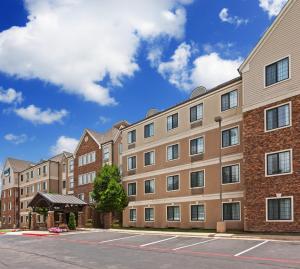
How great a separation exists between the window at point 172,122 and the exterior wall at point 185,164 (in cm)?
39

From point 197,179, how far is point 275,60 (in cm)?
1347

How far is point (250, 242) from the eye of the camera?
81.6ft

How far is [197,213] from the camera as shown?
39000 mm

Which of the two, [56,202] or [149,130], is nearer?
[149,130]

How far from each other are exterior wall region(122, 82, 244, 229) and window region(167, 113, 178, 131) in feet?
1.29

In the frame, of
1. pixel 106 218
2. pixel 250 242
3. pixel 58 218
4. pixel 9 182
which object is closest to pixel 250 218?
pixel 250 242

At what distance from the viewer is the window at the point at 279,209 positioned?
28672 millimetres

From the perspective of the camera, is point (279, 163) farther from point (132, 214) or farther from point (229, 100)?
point (132, 214)

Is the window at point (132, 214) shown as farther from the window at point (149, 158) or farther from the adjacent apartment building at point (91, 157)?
the adjacent apartment building at point (91, 157)

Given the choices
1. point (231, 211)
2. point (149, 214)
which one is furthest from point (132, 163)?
point (231, 211)

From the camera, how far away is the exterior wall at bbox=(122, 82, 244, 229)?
118ft

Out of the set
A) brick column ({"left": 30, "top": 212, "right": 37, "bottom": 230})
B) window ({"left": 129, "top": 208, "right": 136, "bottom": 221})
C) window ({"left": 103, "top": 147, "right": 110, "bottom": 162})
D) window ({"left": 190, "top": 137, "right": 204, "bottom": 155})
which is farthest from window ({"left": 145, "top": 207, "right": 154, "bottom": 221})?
brick column ({"left": 30, "top": 212, "right": 37, "bottom": 230})

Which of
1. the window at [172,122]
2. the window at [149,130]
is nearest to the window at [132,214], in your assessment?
the window at [149,130]

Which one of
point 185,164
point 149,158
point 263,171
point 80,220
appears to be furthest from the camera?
point 80,220
